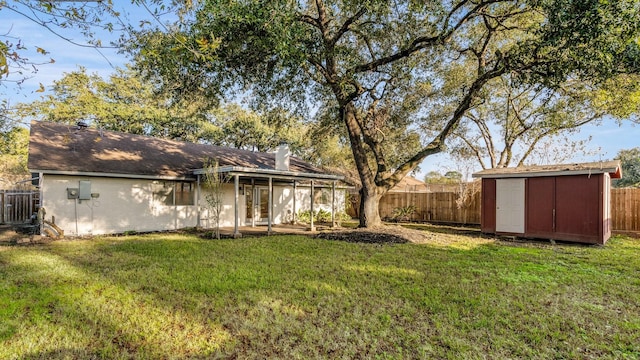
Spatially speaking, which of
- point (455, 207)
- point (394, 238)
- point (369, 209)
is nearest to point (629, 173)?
point (455, 207)

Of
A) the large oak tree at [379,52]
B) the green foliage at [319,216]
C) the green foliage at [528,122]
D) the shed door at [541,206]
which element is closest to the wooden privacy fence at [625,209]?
the green foliage at [528,122]

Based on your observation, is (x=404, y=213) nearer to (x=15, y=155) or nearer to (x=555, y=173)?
(x=555, y=173)

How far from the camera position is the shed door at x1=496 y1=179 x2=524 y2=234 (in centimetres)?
1100

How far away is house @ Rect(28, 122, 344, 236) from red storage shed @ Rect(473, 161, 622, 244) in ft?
20.8

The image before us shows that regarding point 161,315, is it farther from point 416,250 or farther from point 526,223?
point 526,223

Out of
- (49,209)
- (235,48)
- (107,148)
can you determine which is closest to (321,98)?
(235,48)

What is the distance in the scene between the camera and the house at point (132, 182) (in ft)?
34.0

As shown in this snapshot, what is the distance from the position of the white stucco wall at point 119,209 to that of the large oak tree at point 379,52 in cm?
410

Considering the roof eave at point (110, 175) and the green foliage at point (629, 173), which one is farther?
the green foliage at point (629, 173)

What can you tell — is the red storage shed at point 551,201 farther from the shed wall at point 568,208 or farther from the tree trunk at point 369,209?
the tree trunk at point 369,209

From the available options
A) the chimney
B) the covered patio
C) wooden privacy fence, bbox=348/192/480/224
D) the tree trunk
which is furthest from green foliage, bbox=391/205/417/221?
the chimney

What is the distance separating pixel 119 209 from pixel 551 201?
1401 cm

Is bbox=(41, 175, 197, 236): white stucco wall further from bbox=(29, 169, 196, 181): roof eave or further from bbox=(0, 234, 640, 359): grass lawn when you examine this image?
bbox=(0, 234, 640, 359): grass lawn

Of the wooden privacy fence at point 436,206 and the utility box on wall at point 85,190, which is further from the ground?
the utility box on wall at point 85,190
